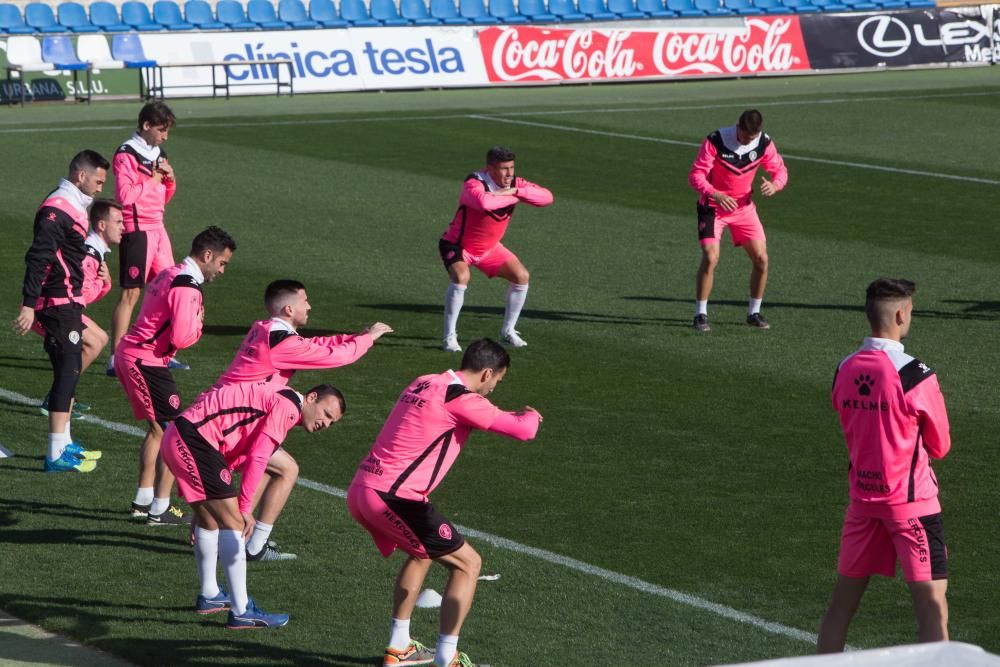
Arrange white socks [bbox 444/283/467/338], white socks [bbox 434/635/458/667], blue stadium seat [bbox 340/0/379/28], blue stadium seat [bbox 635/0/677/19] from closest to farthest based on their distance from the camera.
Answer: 1. white socks [bbox 434/635/458/667]
2. white socks [bbox 444/283/467/338]
3. blue stadium seat [bbox 340/0/379/28]
4. blue stadium seat [bbox 635/0/677/19]

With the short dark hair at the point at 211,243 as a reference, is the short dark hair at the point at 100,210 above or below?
above

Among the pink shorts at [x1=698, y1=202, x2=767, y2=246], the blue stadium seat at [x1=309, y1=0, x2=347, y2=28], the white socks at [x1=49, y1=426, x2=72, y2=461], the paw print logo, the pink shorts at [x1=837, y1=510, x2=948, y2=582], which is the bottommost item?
the pink shorts at [x1=837, y1=510, x2=948, y2=582]

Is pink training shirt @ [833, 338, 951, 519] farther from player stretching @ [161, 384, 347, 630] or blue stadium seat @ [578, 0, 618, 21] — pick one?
blue stadium seat @ [578, 0, 618, 21]

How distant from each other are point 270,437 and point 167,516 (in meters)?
2.00

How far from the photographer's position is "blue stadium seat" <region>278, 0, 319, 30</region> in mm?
40125

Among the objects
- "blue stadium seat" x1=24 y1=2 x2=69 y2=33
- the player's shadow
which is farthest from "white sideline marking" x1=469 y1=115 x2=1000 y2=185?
"blue stadium seat" x1=24 y1=2 x2=69 y2=33

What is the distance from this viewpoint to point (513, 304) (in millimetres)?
15078

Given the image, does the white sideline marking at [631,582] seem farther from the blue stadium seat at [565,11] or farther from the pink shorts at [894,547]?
the blue stadium seat at [565,11]

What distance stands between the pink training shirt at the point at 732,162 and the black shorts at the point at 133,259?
529 cm

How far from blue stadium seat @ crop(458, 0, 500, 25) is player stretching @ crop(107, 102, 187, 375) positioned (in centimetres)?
2777

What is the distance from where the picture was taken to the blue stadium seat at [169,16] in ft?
127

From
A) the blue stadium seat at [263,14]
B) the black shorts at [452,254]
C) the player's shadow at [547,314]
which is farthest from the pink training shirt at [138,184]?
the blue stadium seat at [263,14]

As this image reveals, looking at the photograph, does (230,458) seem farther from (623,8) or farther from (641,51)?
(623,8)

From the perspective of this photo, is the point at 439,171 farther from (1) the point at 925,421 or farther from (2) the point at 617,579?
(1) the point at 925,421
